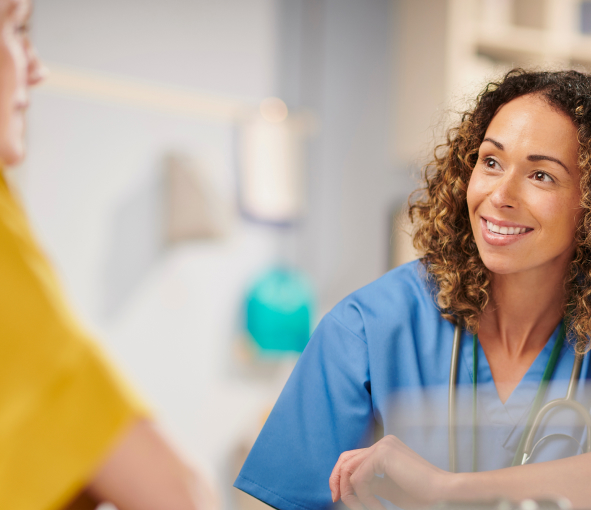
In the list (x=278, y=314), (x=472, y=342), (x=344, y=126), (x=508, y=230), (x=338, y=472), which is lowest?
(x=278, y=314)

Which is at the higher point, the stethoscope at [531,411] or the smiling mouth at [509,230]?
the smiling mouth at [509,230]

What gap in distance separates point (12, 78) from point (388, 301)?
0.45 metres

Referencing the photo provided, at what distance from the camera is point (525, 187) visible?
61cm

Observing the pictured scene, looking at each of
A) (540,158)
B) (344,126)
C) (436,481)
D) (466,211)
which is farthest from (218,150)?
(436,481)

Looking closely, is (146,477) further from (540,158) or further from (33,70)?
(540,158)

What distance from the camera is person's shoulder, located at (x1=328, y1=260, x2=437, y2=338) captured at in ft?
2.19

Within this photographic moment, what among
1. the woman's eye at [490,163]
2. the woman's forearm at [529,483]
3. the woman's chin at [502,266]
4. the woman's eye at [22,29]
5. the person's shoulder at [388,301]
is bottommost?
the woman's forearm at [529,483]

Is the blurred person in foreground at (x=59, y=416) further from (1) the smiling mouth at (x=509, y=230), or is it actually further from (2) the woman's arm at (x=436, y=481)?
(1) the smiling mouth at (x=509, y=230)

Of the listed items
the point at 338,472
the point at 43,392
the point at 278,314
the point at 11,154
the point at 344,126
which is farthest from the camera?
the point at 344,126

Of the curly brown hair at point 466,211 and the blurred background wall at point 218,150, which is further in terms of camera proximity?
the blurred background wall at point 218,150

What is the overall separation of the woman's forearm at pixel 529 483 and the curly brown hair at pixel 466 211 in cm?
15

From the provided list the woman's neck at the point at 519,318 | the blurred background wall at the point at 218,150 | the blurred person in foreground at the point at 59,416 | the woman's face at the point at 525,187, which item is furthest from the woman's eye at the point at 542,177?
the blurred background wall at the point at 218,150

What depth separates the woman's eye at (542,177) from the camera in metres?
0.61

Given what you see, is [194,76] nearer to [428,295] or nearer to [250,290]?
[250,290]
